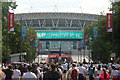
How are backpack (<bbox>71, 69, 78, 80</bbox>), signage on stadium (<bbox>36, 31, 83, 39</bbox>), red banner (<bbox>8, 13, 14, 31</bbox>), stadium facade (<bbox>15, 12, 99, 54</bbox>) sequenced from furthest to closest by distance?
stadium facade (<bbox>15, 12, 99, 54</bbox>), signage on stadium (<bbox>36, 31, 83, 39</bbox>), red banner (<bbox>8, 13, 14, 31</bbox>), backpack (<bbox>71, 69, 78, 80</bbox>)

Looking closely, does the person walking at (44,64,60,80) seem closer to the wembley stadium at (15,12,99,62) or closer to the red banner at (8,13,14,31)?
the red banner at (8,13,14,31)

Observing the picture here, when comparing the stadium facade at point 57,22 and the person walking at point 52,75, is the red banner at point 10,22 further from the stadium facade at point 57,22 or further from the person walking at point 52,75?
the stadium facade at point 57,22

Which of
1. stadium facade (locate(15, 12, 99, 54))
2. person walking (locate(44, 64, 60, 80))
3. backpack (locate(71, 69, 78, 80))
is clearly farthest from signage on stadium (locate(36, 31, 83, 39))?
person walking (locate(44, 64, 60, 80))

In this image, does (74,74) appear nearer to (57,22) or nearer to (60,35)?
(60,35)

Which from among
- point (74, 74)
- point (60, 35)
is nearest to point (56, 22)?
point (60, 35)

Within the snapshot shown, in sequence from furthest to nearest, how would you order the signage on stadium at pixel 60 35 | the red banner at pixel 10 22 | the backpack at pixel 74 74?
the signage on stadium at pixel 60 35
the red banner at pixel 10 22
the backpack at pixel 74 74

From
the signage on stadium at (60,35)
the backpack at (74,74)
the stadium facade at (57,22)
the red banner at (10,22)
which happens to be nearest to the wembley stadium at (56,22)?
the stadium facade at (57,22)

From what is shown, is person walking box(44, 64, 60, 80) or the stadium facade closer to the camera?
person walking box(44, 64, 60, 80)

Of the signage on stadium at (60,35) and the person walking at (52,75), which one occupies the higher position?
the signage on stadium at (60,35)

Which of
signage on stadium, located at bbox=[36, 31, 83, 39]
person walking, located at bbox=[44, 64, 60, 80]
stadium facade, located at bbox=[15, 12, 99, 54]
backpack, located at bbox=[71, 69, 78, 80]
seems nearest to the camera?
person walking, located at bbox=[44, 64, 60, 80]

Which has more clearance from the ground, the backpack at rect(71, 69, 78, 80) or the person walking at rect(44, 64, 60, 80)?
the person walking at rect(44, 64, 60, 80)

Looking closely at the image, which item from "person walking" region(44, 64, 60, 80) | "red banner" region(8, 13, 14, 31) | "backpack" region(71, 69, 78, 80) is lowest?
"backpack" region(71, 69, 78, 80)

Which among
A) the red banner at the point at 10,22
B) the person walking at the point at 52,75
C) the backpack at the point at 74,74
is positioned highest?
the red banner at the point at 10,22

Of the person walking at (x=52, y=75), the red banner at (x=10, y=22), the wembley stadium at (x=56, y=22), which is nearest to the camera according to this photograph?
the person walking at (x=52, y=75)
